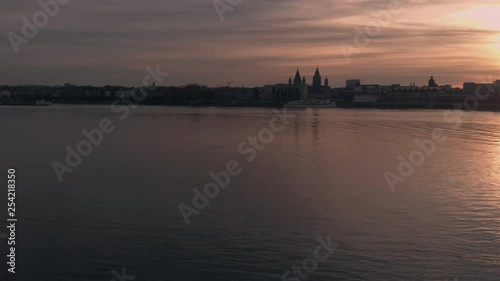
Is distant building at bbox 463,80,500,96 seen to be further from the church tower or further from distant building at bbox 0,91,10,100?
distant building at bbox 0,91,10,100

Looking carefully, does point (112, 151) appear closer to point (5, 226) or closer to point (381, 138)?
point (5, 226)

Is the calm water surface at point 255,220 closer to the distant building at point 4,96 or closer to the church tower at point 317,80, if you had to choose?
the distant building at point 4,96

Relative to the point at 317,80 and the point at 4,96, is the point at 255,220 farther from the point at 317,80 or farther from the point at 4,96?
the point at 317,80

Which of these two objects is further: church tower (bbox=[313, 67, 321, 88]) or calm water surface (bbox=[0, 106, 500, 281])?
church tower (bbox=[313, 67, 321, 88])

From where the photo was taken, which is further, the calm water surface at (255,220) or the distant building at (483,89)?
the distant building at (483,89)

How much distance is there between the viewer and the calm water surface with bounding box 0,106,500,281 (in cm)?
479

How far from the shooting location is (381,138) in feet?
57.3

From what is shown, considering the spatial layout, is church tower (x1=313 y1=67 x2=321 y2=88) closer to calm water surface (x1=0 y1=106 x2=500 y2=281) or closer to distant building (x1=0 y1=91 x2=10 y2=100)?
distant building (x1=0 y1=91 x2=10 y2=100)

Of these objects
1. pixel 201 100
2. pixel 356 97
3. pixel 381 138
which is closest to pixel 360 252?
pixel 381 138

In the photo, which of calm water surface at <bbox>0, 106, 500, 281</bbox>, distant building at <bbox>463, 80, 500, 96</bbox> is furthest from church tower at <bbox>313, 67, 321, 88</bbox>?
calm water surface at <bbox>0, 106, 500, 281</bbox>

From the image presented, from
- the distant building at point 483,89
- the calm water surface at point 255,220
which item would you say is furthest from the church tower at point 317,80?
the calm water surface at point 255,220

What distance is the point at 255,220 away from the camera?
6184mm

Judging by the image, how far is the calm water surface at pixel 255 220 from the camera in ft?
15.7

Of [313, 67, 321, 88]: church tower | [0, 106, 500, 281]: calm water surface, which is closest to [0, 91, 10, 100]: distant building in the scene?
[313, 67, 321, 88]: church tower
